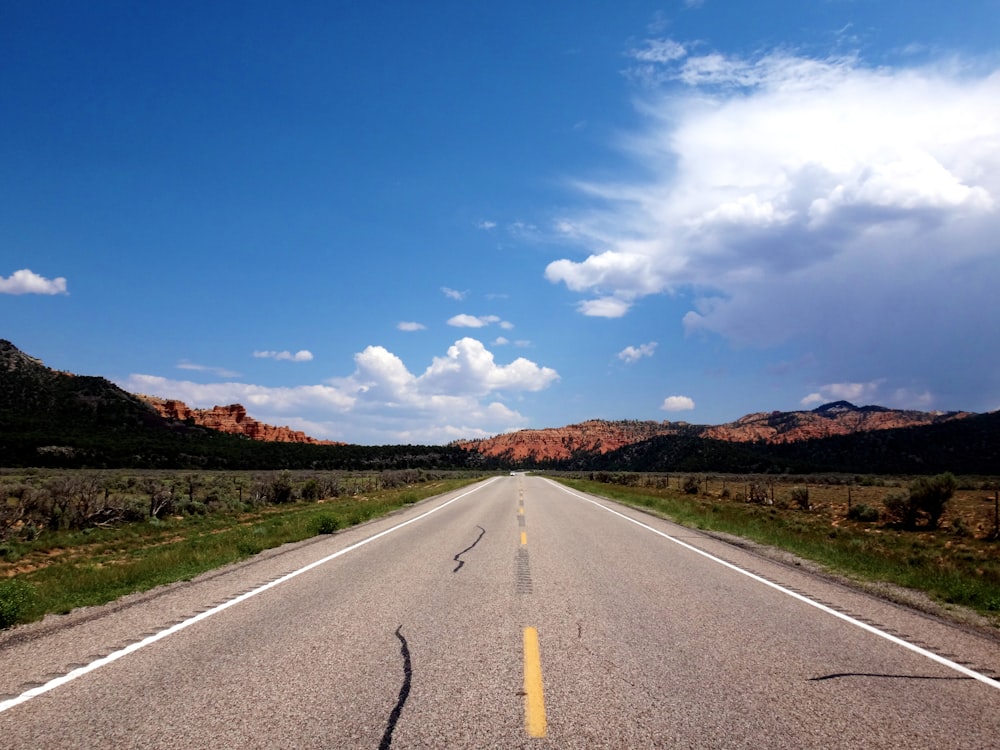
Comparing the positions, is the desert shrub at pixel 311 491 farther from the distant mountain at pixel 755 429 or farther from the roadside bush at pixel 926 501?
the distant mountain at pixel 755 429

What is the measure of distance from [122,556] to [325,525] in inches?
198

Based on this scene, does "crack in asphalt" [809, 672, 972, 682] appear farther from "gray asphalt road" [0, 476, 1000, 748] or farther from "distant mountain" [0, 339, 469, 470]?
"distant mountain" [0, 339, 469, 470]

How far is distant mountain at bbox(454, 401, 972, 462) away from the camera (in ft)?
492

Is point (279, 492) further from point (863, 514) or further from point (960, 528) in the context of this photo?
point (960, 528)

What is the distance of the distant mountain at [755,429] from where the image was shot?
492ft

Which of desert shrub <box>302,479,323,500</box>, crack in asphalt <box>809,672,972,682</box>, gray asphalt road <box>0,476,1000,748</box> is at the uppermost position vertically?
crack in asphalt <box>809,672,972,682</box>

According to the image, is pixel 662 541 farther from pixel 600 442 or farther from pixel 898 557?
pixel 600 442

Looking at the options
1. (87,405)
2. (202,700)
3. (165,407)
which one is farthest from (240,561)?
(165,407)

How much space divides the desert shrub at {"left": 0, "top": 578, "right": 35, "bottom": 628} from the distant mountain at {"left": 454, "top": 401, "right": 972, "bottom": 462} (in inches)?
5437

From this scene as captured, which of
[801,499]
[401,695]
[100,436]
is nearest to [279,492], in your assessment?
[801,499]

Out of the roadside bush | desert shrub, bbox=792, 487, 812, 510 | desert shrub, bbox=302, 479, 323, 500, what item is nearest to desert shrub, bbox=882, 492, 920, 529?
the roadside bush

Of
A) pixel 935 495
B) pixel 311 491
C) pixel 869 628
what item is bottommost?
pixel 311 491

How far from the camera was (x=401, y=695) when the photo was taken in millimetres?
4617

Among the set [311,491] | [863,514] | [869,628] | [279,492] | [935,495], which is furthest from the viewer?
[311,491]
